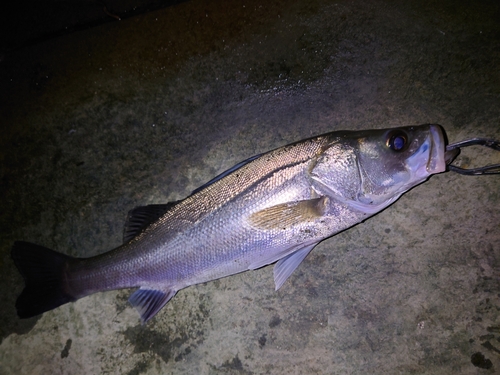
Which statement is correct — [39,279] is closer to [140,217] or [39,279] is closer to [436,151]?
[140,217]

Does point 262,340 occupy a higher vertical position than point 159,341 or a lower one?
higher

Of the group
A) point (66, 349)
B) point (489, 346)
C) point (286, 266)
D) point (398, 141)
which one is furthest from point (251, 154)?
point (66, 349)

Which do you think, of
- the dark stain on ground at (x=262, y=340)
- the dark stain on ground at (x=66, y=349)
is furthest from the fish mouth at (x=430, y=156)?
the dark stain on ground at (x=66, y=349)

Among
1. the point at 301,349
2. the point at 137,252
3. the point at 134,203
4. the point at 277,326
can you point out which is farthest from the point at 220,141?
the point at 301,349

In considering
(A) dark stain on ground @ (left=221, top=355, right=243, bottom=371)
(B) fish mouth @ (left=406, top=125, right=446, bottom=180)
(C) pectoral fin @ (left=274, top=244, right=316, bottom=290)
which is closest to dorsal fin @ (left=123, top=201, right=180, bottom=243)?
(C) pectoral fin @ (left=274, top=244, right=316, bottom=290)

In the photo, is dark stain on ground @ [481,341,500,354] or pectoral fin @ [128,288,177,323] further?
pectoral fin @ [128,288,177,323]

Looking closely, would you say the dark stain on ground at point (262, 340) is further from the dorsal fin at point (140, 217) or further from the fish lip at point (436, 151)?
the fish lip at point (436, 151)

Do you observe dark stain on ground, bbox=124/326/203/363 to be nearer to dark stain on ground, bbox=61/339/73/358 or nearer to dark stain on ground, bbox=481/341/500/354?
dark stain on ground, bbox=61/339/73/358
